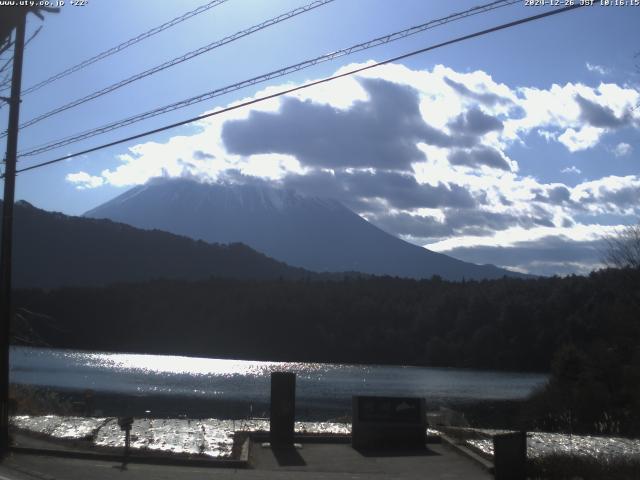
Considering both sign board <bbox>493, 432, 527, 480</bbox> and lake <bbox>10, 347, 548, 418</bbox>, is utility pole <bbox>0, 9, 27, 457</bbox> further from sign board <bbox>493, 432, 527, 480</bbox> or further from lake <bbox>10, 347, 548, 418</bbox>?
lake <bbox>10, 347, 548, 418</bbox>

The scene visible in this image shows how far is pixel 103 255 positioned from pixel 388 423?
163357mm

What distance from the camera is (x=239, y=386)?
64938mm

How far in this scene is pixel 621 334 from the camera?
3828cm

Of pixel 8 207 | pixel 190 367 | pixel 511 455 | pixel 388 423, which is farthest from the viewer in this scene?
pixel 190 367

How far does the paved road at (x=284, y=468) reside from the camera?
13.5 m

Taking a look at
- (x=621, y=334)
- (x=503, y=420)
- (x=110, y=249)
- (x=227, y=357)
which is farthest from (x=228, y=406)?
(x=110, y=249)

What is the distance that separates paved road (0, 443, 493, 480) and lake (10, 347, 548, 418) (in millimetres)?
20272

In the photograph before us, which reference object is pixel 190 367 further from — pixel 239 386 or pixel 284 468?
pixel 284 468

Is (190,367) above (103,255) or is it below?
below

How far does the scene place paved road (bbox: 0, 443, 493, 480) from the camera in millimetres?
13477

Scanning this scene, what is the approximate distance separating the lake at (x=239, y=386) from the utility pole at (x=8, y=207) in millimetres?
19050

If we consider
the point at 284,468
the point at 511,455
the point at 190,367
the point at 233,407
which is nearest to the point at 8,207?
the point at 284,468

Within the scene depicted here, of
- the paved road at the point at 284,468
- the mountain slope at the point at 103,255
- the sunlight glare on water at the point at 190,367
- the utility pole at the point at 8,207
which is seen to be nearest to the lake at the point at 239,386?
the sunlight glare on water at the point at 190,367

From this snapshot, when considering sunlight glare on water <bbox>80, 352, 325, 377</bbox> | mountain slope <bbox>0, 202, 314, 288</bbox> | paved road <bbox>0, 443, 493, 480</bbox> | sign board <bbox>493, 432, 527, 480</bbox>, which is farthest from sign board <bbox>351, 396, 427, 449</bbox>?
mountain slope <bbox>0, 202, 314, 288</bbox>
